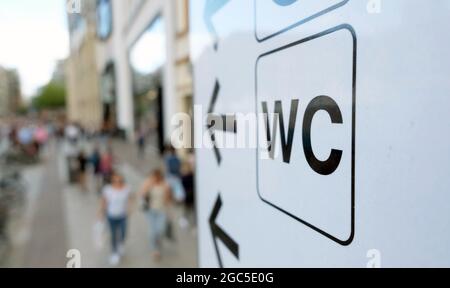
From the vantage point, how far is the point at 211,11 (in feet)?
4.46

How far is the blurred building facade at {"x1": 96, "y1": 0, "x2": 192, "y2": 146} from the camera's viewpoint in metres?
11.6

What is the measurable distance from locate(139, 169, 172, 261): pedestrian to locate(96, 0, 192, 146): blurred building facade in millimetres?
3525

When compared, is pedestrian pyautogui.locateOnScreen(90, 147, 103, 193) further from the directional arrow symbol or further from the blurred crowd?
the directional arrow symbol

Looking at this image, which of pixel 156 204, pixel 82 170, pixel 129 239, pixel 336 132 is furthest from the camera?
pixel 82 170

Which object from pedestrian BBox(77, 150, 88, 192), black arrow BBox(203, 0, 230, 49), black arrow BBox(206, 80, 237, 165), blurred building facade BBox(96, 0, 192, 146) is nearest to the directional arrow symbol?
black arrow BBox(206, 80, 237, 165)

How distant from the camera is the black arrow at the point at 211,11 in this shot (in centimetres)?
130

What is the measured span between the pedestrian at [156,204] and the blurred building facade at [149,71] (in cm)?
353

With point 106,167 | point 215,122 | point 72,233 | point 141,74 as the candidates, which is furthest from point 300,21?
point 141,74

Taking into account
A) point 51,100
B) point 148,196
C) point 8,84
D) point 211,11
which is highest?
point 51,100

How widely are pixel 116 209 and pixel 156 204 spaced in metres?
0.54

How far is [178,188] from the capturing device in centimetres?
667

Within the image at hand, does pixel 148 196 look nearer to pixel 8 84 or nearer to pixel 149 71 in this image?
pixel 8 84

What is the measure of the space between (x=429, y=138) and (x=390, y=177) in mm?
94

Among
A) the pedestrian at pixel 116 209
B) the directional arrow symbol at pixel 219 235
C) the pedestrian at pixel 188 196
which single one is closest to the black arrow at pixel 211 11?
the directional arrow symbol at pixel 219 235
